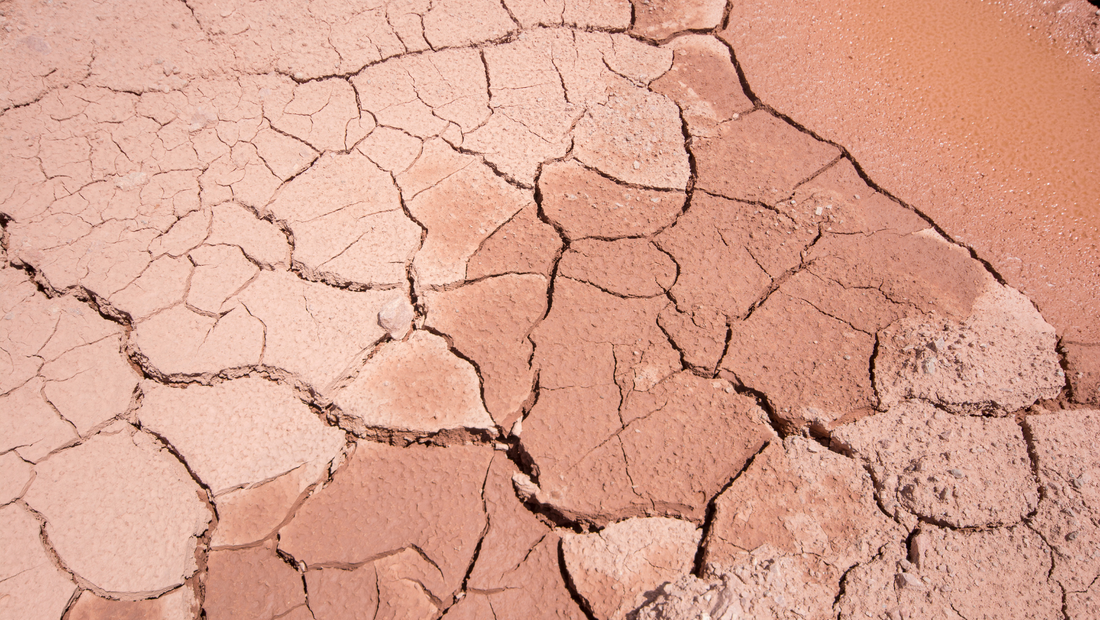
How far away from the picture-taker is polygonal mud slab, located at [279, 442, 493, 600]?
165cm

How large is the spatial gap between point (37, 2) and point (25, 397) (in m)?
1.91

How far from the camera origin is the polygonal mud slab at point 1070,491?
1580 millimetres

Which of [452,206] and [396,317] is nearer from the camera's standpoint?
[396,317]

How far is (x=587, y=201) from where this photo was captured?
2.26 metres

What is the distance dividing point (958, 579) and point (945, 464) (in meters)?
0.31

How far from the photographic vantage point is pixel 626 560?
1632 mm

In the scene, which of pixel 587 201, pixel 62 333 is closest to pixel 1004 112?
pixel 587 201

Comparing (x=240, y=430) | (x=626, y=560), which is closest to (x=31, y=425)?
(x=240, y=430)

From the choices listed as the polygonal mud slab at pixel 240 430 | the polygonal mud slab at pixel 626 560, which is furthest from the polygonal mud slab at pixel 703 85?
the polygonal mud slab at pixel 240 430

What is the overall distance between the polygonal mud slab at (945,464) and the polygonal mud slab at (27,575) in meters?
2.24

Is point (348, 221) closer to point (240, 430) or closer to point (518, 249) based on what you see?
point (518, 249)

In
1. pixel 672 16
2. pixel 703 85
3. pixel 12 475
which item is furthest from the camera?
pixel 672 16

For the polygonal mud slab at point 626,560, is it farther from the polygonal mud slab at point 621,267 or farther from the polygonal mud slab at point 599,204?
the polygonal mud slab at point 599,204

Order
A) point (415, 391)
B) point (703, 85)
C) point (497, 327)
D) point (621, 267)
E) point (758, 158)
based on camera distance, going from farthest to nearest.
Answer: point (703, 85)
point (758, 158)
point (621, 267)
point (497, 327)
point (415, 391)
